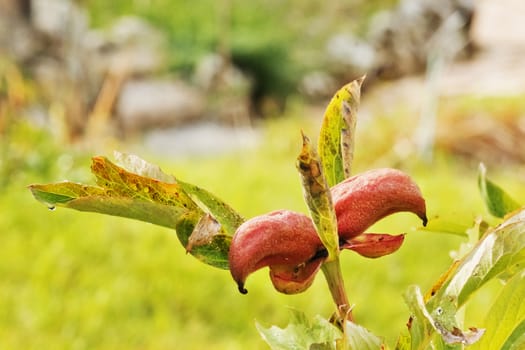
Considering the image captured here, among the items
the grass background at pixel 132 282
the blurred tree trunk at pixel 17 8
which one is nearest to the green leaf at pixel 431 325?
the grass background at pixel 132 282

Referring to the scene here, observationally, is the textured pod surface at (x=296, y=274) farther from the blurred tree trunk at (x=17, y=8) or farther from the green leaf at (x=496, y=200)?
the blurred tree trunk at (x=17, y=8)

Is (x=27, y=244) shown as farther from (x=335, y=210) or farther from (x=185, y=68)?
(x=185, y=68)

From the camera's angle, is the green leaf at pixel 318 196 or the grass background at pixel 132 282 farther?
the grass background at pixel 132 282

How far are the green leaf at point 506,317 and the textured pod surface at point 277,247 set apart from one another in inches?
2.4

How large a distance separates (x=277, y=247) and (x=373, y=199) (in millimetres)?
29

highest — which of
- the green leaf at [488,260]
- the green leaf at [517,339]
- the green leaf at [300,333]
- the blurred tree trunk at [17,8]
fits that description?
the blurred tree trunk at [17,8]

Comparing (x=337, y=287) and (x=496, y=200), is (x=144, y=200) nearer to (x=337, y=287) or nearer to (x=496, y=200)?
(x=337, y=287)

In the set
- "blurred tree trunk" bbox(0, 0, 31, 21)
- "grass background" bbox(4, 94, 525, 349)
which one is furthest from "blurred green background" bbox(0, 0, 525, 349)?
"blurred tree trunk" bbox(0, 0, 31, 21)

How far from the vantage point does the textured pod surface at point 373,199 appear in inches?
8.5

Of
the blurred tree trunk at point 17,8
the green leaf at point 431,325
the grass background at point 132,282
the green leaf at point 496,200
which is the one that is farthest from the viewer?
the blurred tree trunk at point 17,8

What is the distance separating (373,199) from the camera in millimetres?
215

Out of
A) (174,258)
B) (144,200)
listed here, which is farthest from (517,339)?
(174,258)

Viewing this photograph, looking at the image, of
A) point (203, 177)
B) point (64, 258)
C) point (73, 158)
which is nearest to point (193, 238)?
point (64, 258)

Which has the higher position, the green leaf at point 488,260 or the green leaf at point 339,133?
the green leaf at point 339,133
